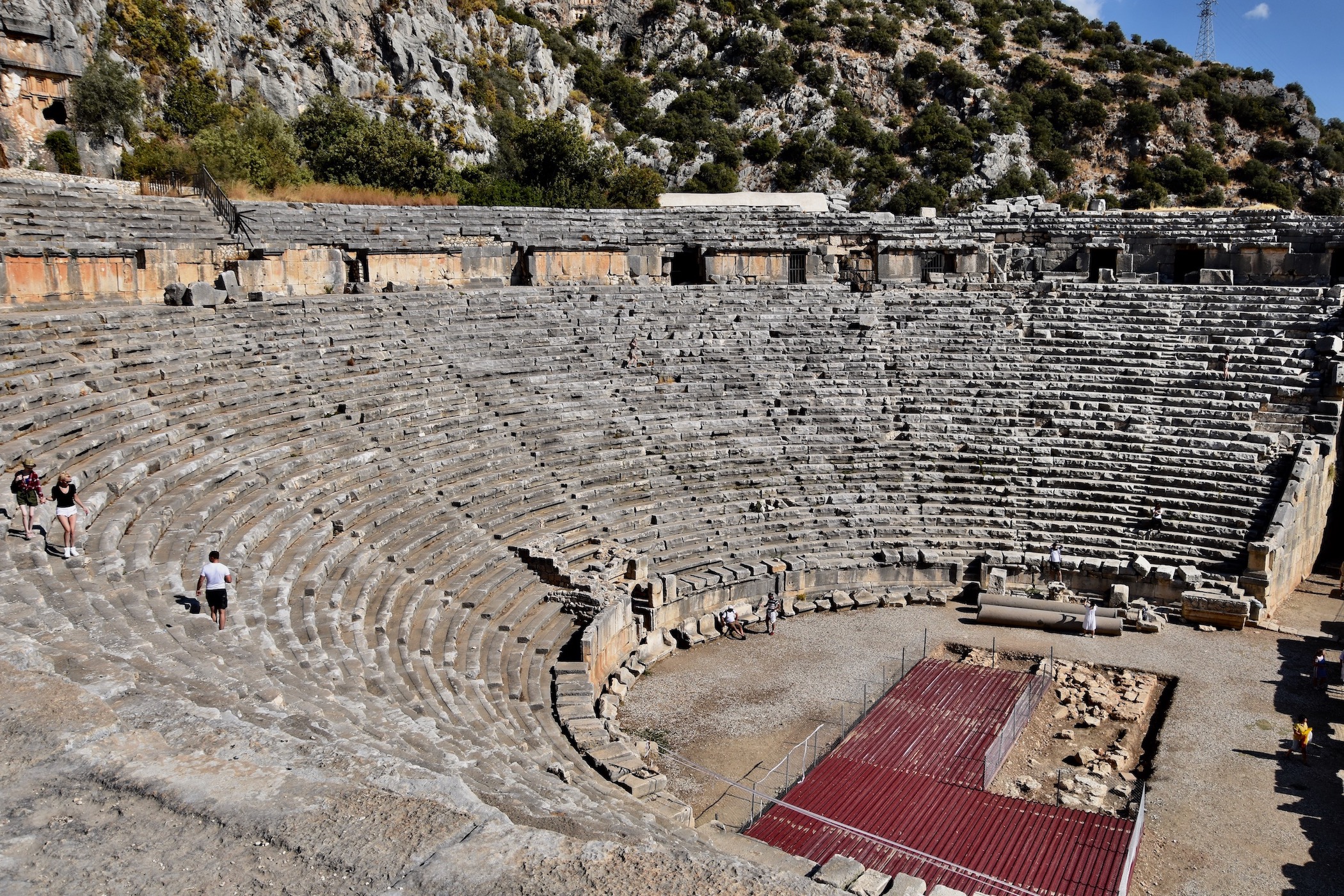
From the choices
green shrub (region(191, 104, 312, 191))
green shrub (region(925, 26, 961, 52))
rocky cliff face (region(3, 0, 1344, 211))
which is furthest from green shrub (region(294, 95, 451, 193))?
green shrub (region(925, 26, 961, 52))

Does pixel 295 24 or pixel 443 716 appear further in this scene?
pixel 295 24

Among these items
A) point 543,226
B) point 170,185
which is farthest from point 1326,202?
point 170,185

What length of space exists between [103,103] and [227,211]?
1005cm

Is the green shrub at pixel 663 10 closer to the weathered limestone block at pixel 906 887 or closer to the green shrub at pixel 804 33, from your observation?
the green shrub at pixel 804 33

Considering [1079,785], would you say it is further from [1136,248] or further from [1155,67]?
[1155,67]

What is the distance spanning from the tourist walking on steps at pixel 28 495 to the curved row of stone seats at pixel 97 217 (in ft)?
28.2

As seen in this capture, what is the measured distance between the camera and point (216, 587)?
894cm

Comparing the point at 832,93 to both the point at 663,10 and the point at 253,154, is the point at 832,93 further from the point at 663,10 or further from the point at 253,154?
the point at 253,154

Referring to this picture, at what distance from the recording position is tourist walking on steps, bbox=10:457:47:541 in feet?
29.9

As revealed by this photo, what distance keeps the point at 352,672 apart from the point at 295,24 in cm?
3478

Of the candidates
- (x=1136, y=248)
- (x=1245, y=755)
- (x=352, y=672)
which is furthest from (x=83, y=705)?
(x=1136, y=248)

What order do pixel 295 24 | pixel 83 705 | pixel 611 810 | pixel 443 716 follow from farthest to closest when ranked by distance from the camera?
pixel 295 24
pixel 443 716
pixel 611 810
pixel 83 705

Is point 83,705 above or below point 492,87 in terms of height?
below

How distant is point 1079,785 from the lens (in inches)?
430
